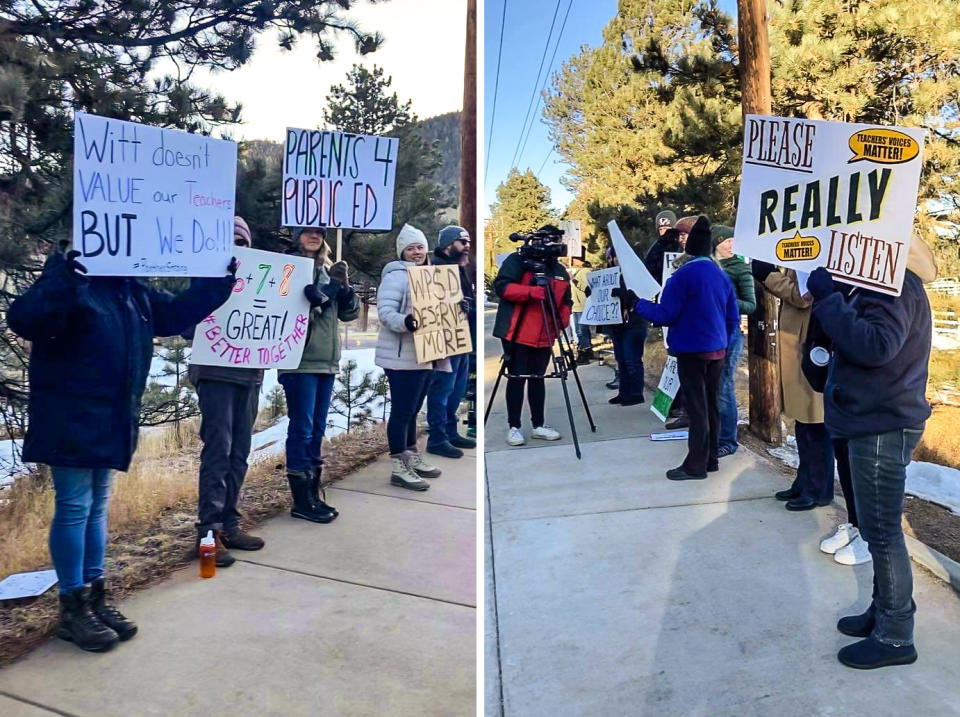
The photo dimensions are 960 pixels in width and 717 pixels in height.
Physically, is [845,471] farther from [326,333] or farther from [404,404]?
[326,333]

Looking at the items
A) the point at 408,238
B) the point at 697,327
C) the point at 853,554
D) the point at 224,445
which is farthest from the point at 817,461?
the point at 224,445

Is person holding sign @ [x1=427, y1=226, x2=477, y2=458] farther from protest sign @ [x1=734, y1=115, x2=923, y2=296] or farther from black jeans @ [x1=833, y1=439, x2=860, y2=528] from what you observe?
black jeans @ [x1=833, y1=439, x2=860, y2=528]

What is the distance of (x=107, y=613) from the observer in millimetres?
2012

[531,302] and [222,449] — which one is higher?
[531,302]

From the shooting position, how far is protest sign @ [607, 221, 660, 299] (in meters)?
4.59

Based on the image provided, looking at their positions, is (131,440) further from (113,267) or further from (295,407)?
(295,407)

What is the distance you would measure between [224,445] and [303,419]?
1.32 ft

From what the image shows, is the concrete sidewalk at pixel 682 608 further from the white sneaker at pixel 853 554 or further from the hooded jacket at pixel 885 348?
the hooded jacket at pixel 885 348

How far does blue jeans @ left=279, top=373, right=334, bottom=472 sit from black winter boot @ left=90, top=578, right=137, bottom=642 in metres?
0.81

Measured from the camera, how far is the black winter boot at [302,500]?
2738 mm

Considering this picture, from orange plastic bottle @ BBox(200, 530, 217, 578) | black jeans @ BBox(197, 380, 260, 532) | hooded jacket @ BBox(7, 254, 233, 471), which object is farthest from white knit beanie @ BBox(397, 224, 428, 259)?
orange plastic bottle @ BBox(200, 530, 217, 578)

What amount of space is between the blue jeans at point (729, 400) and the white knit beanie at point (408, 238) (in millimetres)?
2317

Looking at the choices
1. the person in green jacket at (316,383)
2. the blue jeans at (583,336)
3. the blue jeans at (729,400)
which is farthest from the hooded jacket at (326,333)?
the blue jeans at (583,336)

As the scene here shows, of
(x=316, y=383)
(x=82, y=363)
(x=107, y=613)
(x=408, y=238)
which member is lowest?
(x=107, y=613)
